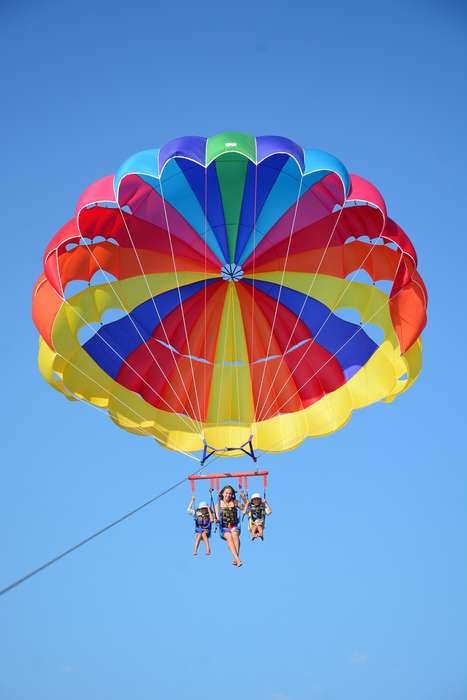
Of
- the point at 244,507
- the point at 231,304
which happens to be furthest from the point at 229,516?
the point at 231,304

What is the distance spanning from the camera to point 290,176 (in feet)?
47.4

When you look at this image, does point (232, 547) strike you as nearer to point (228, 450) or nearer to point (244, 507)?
point (244, 507)

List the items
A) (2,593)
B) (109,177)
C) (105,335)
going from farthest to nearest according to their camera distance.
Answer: (105,335) < (109,177) < (2,593)

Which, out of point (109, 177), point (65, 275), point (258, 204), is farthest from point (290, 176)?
point (65, 275)

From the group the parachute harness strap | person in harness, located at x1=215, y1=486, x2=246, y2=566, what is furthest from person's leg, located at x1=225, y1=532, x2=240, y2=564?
the parachute harness strap

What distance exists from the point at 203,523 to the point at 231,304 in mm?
3620

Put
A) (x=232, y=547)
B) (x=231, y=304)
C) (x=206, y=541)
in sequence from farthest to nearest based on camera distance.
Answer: (x=231, y=304) < (x=206, y=541) < (x=232, y=547)

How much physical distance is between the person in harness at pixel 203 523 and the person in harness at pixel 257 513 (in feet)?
1.64

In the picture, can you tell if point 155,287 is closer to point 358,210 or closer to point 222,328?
point 222,328

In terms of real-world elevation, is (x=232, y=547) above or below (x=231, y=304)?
below

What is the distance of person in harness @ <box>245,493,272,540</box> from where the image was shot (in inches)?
547

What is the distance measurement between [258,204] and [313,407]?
302 centimetres

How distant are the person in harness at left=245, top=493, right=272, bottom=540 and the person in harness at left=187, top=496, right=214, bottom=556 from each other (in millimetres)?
499

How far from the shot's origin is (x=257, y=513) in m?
13.9
